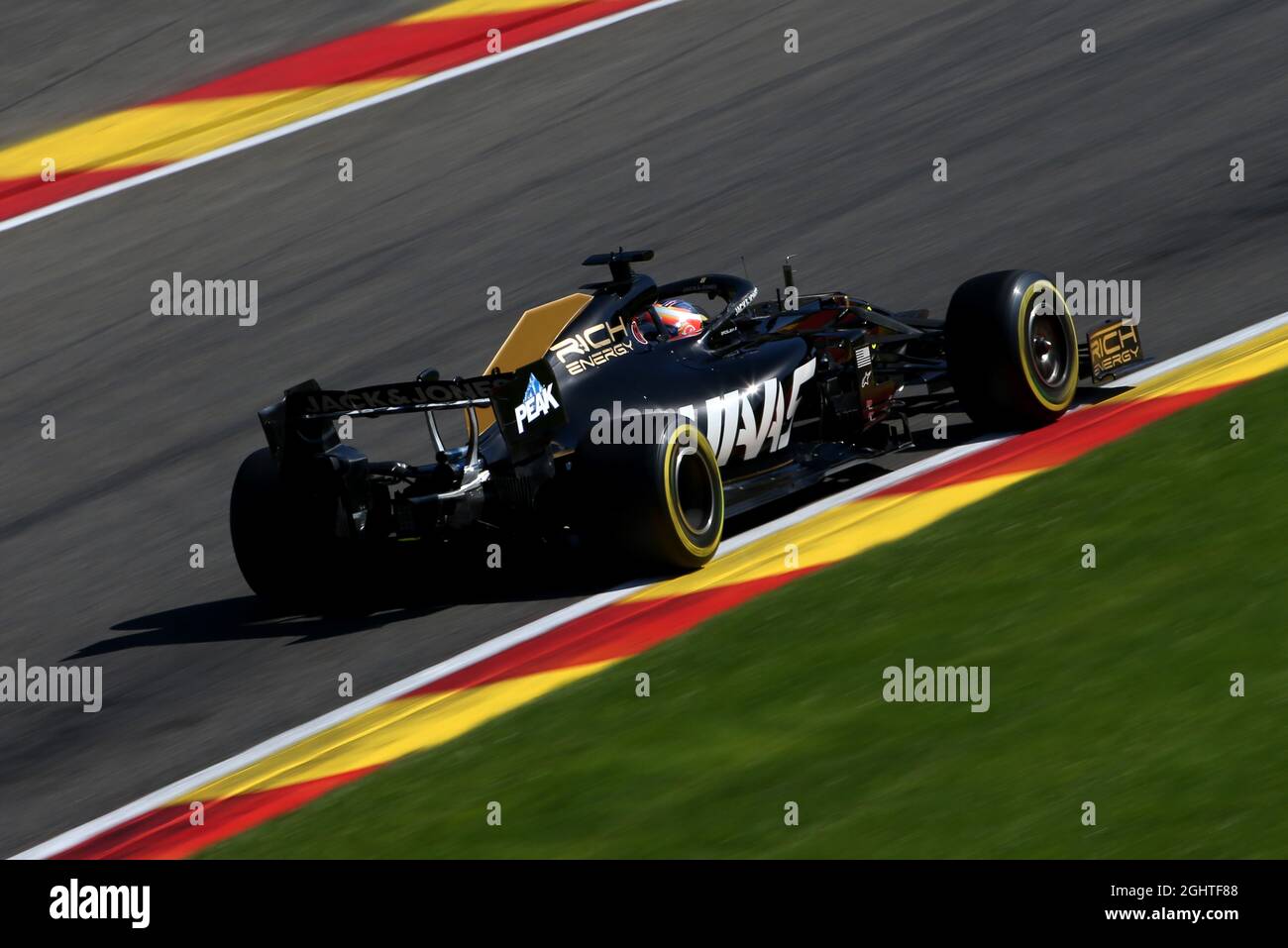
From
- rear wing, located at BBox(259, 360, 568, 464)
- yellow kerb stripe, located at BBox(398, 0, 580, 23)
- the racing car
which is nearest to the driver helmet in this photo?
the racing car

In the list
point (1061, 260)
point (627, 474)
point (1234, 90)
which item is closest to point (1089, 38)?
point (1234, 90)

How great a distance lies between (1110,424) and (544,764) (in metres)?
4.13

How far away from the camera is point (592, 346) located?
32.7 ft

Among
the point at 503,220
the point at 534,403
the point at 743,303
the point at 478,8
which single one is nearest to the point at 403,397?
the point at 534,403

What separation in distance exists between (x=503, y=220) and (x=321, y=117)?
2.82 m

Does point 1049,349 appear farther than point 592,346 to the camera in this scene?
Yes

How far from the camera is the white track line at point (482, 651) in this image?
7.79 meters

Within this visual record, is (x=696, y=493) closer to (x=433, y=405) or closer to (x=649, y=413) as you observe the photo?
(x=649, y=413)

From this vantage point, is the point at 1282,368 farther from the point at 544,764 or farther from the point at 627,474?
the point at 544,764

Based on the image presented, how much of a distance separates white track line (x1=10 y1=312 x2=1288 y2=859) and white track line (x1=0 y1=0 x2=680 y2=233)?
26.7 ft

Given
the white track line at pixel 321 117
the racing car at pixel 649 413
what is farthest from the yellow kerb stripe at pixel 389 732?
the white track line at pixel 321 117

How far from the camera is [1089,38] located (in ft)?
54.5

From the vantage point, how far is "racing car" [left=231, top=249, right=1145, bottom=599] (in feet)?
29.7

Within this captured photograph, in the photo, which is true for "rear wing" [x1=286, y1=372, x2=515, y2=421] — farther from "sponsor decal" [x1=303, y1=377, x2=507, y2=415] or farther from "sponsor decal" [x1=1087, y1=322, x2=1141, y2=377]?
"sponsor decal" [x1=1087, y1=322, x2=1141, y2=377]
